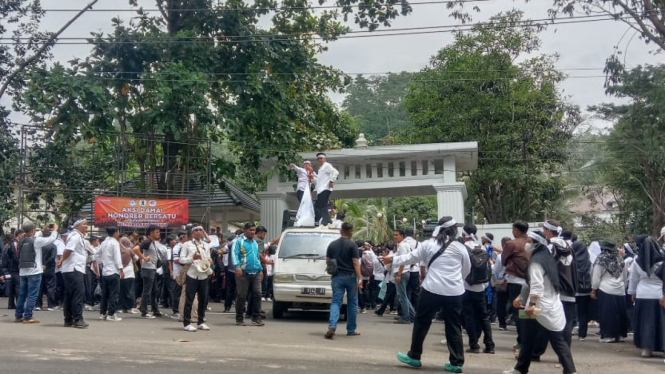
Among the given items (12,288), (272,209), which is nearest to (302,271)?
(12,288)

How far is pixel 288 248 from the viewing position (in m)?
17.1

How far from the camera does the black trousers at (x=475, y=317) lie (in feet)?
40.0

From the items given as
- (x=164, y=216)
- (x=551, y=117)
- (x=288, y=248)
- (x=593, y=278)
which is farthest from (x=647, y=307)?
(x=551, y=117)

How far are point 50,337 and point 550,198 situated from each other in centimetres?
3271

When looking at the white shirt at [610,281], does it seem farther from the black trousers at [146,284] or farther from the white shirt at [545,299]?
the black trousers at [146,284]

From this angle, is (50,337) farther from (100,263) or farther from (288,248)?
(288,248)

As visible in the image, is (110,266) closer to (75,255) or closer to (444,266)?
(75,255)

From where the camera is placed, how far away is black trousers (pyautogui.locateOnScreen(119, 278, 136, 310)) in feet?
57.7

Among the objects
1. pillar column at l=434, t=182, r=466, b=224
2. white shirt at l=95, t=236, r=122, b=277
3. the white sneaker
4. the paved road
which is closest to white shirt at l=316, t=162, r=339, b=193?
the paved road

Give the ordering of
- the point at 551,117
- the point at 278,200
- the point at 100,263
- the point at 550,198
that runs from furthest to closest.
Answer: the point at 550,198
the point at 551,117
the point at 278,200
the point at 100,263

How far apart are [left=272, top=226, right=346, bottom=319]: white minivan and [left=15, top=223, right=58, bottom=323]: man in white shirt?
15.0 feet

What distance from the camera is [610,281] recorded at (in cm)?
1473

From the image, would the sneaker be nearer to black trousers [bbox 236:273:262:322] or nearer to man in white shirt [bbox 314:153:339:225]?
black trousers [bbox 236:273:262:322]

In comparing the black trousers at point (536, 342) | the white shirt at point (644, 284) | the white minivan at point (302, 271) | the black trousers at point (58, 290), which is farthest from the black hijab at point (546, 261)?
the black trousers at point (58, 290)
